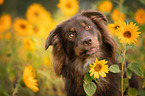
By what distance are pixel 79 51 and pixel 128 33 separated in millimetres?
743

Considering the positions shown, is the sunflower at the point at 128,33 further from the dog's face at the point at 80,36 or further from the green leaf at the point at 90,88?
the green leaf at the point at 90,88

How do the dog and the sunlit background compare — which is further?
the sunlit background

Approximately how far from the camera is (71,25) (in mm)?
2463

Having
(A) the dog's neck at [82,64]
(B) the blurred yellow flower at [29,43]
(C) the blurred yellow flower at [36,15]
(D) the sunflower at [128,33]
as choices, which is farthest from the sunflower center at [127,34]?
(C) the blurred yellow flower at [36,15]

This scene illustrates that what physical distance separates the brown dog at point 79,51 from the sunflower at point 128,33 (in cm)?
47

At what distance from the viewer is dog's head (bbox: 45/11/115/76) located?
2.26 m

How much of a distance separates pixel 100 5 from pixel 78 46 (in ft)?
6.32

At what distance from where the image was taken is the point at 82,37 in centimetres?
227

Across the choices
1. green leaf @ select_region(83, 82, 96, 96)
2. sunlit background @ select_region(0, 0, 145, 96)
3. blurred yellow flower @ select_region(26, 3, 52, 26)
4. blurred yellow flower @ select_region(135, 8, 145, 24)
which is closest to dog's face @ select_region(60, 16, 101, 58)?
green leaf @ select_region(83, 82, 96, 96)

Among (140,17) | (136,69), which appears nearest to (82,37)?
(136,69)

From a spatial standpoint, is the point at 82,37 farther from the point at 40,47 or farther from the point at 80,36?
the point at 40,47

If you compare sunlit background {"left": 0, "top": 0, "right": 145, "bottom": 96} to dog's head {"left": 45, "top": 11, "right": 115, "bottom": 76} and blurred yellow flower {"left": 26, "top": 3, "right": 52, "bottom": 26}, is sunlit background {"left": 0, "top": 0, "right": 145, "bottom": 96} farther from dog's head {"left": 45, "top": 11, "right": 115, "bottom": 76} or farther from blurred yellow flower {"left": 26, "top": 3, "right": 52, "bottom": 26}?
dog's head {"left": 45, "top": 11, "right": 115, "bottom": 76}

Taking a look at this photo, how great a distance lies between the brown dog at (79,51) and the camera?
8.00 feet

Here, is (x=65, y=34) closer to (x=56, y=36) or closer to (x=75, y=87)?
(x=56, y=36)
